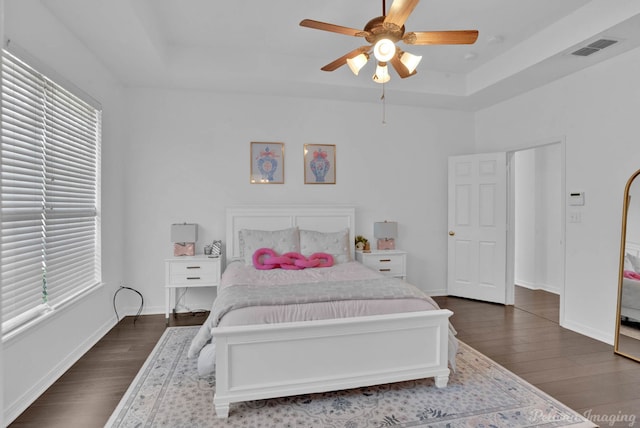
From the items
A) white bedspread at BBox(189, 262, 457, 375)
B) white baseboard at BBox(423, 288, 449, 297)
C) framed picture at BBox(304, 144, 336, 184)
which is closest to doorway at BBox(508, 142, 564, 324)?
white baseboard at BBox(423, 288, 449, 297)

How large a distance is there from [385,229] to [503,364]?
2.09 m

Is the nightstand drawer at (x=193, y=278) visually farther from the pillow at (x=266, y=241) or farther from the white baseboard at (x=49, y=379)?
Result: the white baseboard at (x=49, y=379)

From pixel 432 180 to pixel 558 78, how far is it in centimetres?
181

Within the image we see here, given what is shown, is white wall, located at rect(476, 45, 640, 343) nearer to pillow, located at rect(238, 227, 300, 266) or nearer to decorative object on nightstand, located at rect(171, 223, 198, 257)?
pillow, located at rect(238, 227, 300, 266)

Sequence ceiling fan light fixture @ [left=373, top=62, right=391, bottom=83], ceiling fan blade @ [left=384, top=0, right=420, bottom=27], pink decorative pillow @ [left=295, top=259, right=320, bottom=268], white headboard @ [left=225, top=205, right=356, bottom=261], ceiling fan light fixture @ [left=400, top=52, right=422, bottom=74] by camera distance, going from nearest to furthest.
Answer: ceiling fan blade @ [left=384, top=0, right=420, bottom=27]
ceiling fan light fixture @ [left=400, top=52, right=422, bottom=74]
ceiling fan light fixture @ [left=373, top=62, right=391, bottom=83]
pink decorative pillow @ [left=295, top=259, right=320, bottom=268]
white headboard @ [left=225, top=205, right=356, bottom=261]

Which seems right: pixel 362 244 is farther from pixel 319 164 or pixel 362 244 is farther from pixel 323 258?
pixel 319 164

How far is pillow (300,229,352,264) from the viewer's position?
396 centimetres

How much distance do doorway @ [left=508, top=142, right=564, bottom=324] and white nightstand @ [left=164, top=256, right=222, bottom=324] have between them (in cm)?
411

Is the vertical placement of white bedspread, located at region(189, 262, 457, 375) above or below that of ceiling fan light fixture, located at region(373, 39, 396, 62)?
below

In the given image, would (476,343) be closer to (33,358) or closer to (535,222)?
(535,222)

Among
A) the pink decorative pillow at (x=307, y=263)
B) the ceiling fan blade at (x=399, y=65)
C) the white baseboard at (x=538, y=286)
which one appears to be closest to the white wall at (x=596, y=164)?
the white baseboard at (x=538, y=286)

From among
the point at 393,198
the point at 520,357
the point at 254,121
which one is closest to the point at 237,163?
the point at 254,121

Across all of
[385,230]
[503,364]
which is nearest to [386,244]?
[385,230]

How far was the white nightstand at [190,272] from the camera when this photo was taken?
3.77m
